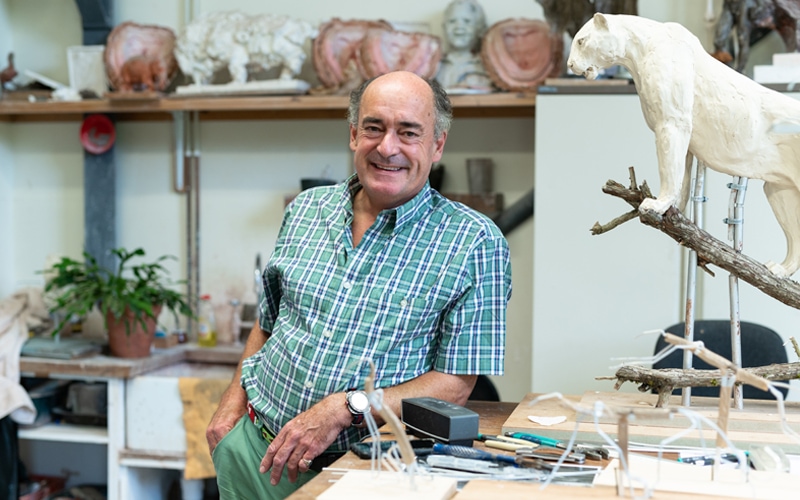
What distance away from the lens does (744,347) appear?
235 centimetres

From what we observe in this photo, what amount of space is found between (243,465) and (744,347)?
138 centimetres

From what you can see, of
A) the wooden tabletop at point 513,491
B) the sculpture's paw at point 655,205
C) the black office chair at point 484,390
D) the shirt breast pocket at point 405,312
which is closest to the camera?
the wooden tabletop at point 513,491

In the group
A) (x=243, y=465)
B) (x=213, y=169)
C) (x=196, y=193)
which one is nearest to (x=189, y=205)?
(x=196, y=193)

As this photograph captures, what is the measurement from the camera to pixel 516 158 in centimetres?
324

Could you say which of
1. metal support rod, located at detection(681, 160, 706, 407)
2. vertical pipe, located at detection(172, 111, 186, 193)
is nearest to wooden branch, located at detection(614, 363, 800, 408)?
metal support rod, located at detection(681, 160, 706, 407)

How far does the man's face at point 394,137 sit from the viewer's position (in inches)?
66.0

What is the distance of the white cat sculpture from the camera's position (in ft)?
4.99

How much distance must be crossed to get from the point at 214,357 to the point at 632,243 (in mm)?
1555

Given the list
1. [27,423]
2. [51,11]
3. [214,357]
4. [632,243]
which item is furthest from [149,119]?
[632,243]

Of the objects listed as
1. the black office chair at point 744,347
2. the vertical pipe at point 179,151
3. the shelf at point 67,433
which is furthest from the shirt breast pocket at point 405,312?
the vertical pipe at point 179,151

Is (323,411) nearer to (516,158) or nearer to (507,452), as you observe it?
(507,452)

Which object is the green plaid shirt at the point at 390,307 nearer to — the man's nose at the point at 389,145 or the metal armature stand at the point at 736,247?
the man's nose at the point at 389,145

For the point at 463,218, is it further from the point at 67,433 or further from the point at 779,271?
the point at 67,433

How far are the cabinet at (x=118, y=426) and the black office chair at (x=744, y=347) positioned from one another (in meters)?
1.49
